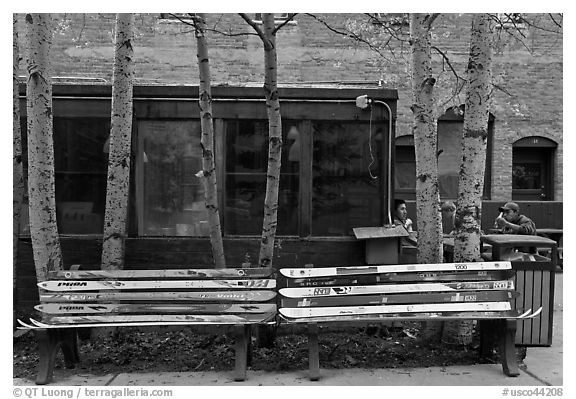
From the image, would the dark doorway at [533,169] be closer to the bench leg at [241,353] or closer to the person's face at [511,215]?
the person's face at [511,215]

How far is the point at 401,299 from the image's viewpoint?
524 cm

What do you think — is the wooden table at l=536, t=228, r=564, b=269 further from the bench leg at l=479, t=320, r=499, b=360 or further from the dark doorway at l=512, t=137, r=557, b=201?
the bench leg at l=479, t=320, r=499, b=360

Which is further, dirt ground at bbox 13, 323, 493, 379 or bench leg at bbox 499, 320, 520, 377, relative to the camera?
dirt ground at bbox 13, 323, 493, 379

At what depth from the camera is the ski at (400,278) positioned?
5.28 metres

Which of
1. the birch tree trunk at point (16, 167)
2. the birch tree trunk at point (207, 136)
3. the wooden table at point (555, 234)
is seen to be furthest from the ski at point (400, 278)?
the wooden table at point (555, 234)

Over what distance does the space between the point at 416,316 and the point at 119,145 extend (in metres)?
3.68

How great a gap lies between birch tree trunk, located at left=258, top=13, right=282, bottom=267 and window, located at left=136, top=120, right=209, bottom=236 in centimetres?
162

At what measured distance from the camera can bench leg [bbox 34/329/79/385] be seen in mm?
4984

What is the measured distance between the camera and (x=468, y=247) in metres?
5.90

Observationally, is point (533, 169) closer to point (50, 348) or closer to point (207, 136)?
point (207, 136)

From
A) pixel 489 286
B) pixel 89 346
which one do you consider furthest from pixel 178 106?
pixel 489 286

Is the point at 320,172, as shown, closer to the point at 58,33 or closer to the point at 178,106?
the point at 178,106

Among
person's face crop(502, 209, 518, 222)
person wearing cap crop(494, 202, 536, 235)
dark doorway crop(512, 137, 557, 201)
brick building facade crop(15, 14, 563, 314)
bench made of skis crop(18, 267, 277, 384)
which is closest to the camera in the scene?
bench made of skis crop(18, 267, 277, 384)

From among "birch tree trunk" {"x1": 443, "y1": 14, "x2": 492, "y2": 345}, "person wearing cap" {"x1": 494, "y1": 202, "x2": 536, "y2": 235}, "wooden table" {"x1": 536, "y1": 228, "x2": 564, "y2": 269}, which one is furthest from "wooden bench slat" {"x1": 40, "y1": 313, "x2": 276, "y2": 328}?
"wooden table" {"x1": 536, "y1": 228, "x2": 564, "y2": 269}
